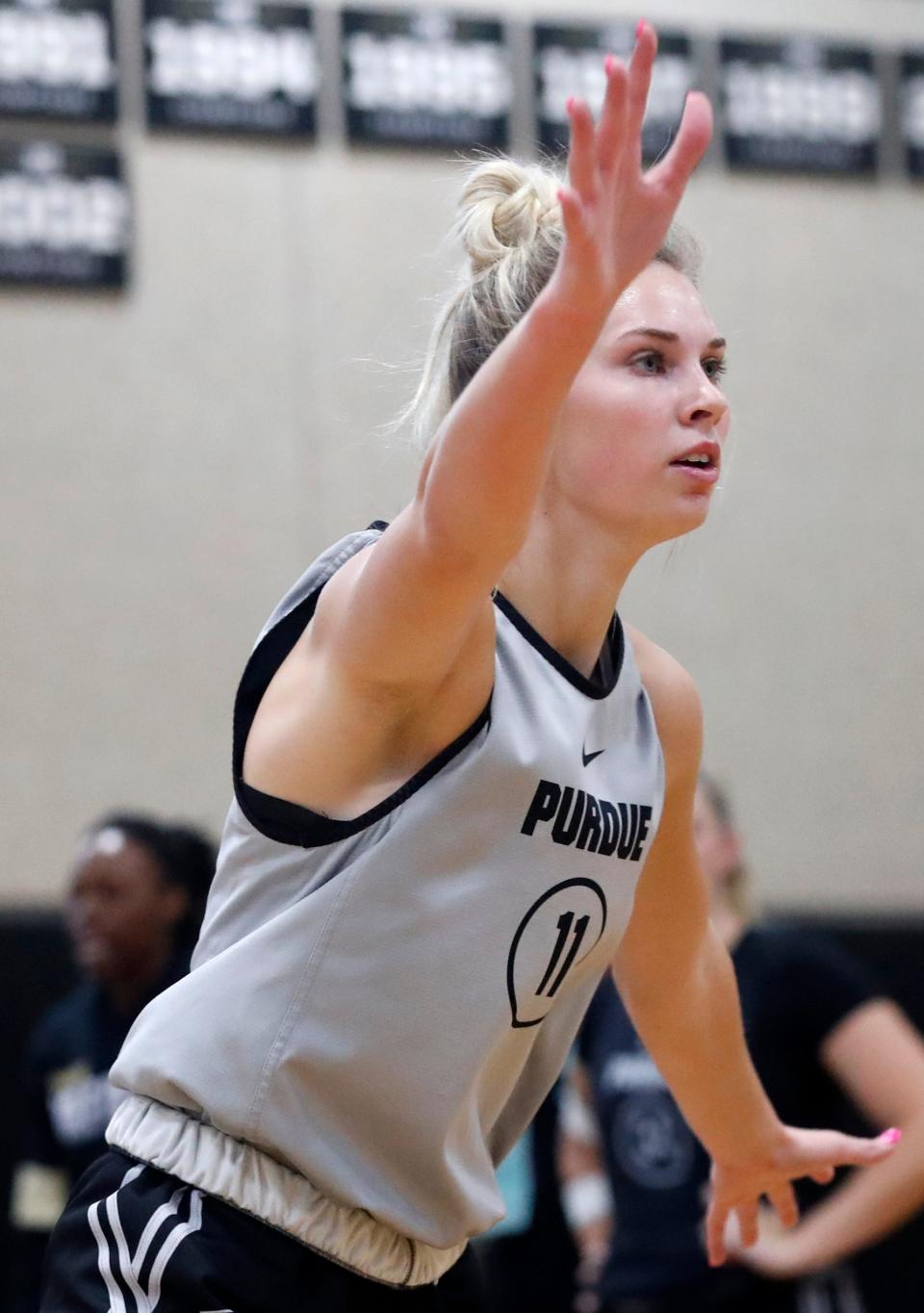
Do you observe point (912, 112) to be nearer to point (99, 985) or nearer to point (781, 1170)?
point (99, 985)

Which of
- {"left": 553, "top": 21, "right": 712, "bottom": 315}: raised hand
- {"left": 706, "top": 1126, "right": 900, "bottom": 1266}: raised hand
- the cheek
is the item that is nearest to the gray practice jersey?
the cheek

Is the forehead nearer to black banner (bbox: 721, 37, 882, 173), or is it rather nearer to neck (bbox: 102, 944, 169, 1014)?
neck (bbox: 102, 944, 169, 1014)

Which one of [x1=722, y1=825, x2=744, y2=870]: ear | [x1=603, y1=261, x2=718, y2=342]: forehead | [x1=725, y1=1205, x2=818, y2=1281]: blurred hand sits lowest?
[x1=725, y1=1205, x2=818, y2=1281]: blurred hand

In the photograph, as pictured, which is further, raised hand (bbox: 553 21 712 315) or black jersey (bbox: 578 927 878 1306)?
black jersey (bbox: 578 927 878 1306)

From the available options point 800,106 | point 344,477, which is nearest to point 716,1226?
point 344,477

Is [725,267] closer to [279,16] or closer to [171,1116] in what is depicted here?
[279,16]

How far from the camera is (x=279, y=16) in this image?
5.24 meters

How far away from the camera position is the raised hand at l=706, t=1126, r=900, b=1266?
210 cm

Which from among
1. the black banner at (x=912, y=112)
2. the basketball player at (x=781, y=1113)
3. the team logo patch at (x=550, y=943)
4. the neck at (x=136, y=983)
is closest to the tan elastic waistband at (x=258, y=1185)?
the team logo patch at (x=550, y=943)

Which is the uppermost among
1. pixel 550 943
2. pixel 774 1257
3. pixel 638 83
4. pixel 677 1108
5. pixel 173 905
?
pixel 638 83

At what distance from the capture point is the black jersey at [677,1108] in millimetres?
3240

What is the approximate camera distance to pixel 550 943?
5.56 ft

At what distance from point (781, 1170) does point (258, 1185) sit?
726 millimetres

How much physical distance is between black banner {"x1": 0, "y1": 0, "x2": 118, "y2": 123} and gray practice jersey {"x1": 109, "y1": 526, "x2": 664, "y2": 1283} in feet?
12.6
